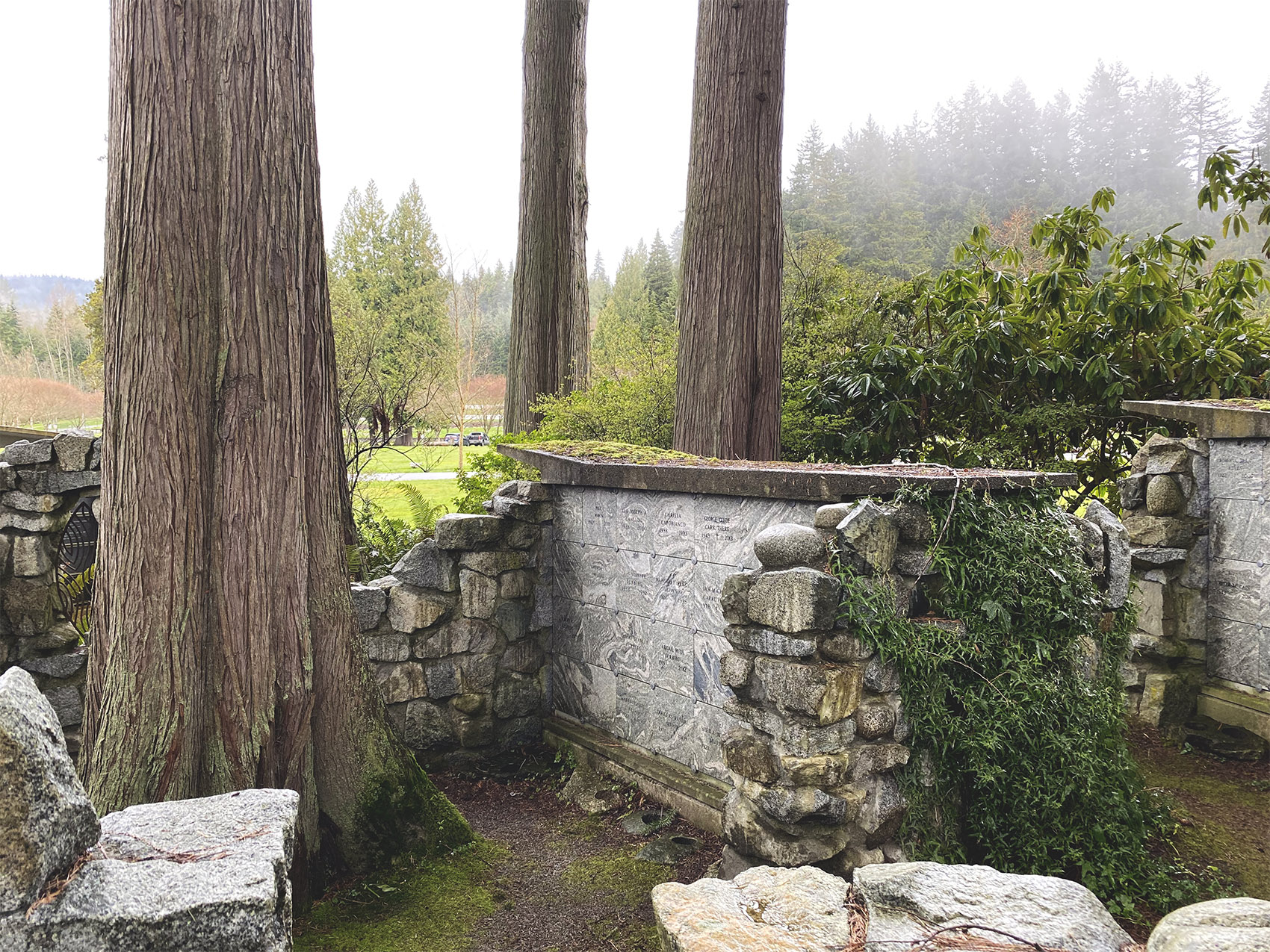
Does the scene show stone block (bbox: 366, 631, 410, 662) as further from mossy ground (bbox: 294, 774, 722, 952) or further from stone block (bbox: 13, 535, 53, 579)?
stone block (bbox: 13, 535, 53, 579)

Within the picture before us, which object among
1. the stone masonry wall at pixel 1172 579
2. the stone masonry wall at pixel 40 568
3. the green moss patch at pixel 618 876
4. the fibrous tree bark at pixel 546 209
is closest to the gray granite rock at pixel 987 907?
the green moss patch at pixel 618 876

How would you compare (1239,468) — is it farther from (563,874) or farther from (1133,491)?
(563,874)

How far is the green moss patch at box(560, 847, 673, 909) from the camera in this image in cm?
432

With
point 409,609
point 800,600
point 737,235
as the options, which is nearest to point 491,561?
point 409,609

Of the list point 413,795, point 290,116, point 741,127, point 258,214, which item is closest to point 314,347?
point 258,214

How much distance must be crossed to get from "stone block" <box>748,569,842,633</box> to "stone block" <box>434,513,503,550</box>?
8.93ft

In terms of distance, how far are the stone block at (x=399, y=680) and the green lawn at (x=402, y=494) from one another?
3.10 metres

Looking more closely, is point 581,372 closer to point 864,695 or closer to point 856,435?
point 856,435

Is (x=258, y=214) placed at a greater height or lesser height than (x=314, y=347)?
greater

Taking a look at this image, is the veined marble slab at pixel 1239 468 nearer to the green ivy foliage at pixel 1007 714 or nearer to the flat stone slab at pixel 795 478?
the flat stone slab at pixel 795 478

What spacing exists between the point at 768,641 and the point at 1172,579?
4.37m

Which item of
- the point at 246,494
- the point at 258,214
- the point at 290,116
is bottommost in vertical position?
the point at 246,494

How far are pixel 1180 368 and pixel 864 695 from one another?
5731 mm

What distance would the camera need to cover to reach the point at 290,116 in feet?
13.6
